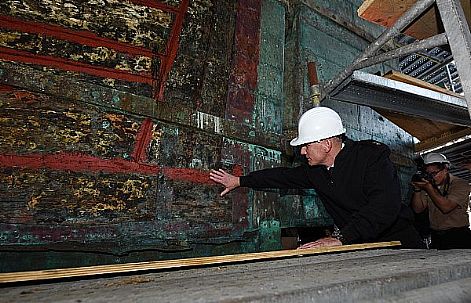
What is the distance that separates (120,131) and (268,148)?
177 centimetres

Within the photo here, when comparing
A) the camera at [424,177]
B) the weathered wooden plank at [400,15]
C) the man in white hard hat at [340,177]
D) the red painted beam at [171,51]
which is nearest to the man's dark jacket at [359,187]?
the man in white hard hat at [340,177]

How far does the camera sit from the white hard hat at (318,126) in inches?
119

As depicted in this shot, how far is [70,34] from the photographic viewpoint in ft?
8.30

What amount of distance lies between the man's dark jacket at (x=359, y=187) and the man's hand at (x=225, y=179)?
0.26 ft

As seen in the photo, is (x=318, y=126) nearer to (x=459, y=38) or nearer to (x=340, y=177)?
(x=340, y=177)

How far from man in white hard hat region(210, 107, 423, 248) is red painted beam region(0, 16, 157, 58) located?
4.81ft

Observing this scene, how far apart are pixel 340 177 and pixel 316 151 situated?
36 cm

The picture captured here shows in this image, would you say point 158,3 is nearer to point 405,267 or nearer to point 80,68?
point 80,68

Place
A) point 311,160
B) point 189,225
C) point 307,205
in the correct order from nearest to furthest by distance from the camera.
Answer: point 189,225, point 311,160, point 307,205

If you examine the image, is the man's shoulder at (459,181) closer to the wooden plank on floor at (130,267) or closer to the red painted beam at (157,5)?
the wooden plank on floor at (130,267)

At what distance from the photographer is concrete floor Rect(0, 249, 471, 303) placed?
2.95 ft

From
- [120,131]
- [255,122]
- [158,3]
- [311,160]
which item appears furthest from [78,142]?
[311,160]

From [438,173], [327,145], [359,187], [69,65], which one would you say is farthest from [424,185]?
[69,65]

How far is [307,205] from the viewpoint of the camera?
12.6 ft
